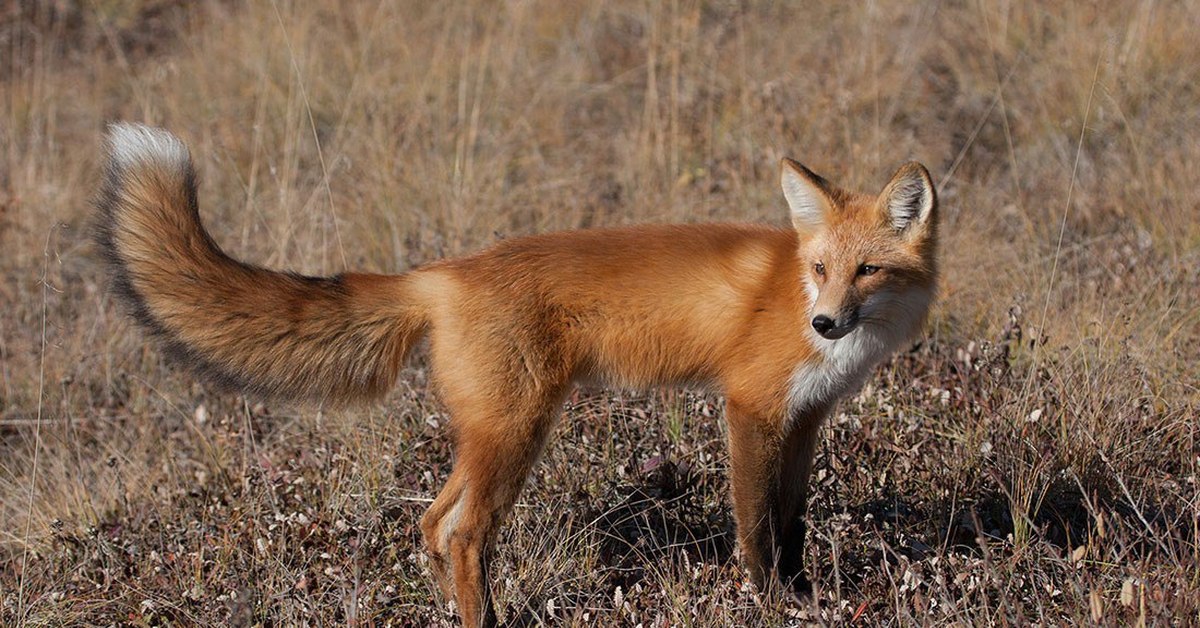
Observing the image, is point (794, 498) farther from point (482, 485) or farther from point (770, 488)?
point (482, 485)

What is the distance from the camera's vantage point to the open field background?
4.04 meters

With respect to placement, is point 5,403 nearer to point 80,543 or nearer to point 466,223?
point 80,543

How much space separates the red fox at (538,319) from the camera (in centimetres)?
360

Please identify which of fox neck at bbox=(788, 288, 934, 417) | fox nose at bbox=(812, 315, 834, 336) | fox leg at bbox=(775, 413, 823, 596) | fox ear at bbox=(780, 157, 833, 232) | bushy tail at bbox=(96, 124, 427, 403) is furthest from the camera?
fox leg at bbox=(775, 413, 823, 596)

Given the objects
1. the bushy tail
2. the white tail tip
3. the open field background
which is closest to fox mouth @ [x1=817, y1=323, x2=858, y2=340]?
the open field background

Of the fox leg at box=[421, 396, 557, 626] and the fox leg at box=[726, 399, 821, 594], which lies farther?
the fox leg at box=[726, 399, 821, 594]

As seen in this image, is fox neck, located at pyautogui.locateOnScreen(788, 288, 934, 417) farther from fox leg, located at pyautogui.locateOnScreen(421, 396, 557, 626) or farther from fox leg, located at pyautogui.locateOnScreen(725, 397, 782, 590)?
fox leg, located at pyautogui.locateOnScreen(421, 396, 557, 626)

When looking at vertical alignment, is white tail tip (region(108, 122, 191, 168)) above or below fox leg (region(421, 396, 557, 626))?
above

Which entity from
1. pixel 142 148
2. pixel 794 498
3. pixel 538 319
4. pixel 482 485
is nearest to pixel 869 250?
pixel 794 498

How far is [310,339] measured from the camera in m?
3.66

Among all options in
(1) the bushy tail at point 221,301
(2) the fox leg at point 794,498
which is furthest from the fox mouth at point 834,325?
(1) the bushy tail at point 221,301

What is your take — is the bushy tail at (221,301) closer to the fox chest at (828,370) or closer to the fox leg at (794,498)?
the fox chest at (828,370)

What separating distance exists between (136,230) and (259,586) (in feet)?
4.65

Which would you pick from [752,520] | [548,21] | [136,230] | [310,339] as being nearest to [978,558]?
[752,520]
